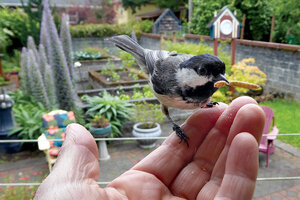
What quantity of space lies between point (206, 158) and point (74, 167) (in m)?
0.90

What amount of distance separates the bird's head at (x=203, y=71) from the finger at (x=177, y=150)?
14.9 inches

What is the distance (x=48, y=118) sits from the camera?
457 centimetres

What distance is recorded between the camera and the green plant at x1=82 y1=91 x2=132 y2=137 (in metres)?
5.28

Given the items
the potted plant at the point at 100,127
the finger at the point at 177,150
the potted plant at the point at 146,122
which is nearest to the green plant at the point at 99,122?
the potted plant at the point at 100,127

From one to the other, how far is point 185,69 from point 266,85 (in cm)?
647

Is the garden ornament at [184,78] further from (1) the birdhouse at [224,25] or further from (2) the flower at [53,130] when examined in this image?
(1) the birdhouse at [224,25]

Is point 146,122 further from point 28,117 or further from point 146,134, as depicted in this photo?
point 28,117

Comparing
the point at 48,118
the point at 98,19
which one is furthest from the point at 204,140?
the point at 98,19

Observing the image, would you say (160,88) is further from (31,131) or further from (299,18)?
(299,18)

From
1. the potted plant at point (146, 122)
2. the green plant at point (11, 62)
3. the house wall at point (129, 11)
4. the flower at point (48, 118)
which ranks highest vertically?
the house wall at point (129, 11)

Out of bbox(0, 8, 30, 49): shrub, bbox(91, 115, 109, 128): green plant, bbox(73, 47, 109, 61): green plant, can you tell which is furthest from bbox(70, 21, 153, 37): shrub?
bbox(91, 115, 109, 128): green plant

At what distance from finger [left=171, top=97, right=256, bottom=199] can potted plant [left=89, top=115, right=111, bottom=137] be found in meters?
3.16

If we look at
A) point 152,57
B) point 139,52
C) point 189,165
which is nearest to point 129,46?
point 139,52

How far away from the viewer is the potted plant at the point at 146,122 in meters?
4.95
